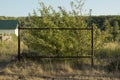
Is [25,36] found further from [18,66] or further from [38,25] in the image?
[18,66]

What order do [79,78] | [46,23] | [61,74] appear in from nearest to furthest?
[79,78]
[61,74]
[46,23]

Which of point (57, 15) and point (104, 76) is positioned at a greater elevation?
point (57, 15)

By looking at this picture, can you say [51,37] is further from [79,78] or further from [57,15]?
[79,78]

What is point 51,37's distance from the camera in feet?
49.3

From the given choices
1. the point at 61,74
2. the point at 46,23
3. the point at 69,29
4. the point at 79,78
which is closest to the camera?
the point at 79,78

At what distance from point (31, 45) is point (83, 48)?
2457mm

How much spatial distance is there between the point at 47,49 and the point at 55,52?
0.38 m

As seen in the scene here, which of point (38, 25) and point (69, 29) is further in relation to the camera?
point (38, 25)

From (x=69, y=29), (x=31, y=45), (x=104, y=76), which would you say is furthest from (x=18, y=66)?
(x=104, y=76)

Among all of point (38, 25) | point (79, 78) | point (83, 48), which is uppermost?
point (38, 25)

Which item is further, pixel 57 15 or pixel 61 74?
pixel 57 15

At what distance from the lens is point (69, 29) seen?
1420 centimetres

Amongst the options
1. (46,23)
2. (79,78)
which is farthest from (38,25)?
(79,78)

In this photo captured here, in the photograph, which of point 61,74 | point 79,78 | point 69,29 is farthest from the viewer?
Answer: point 69,29
